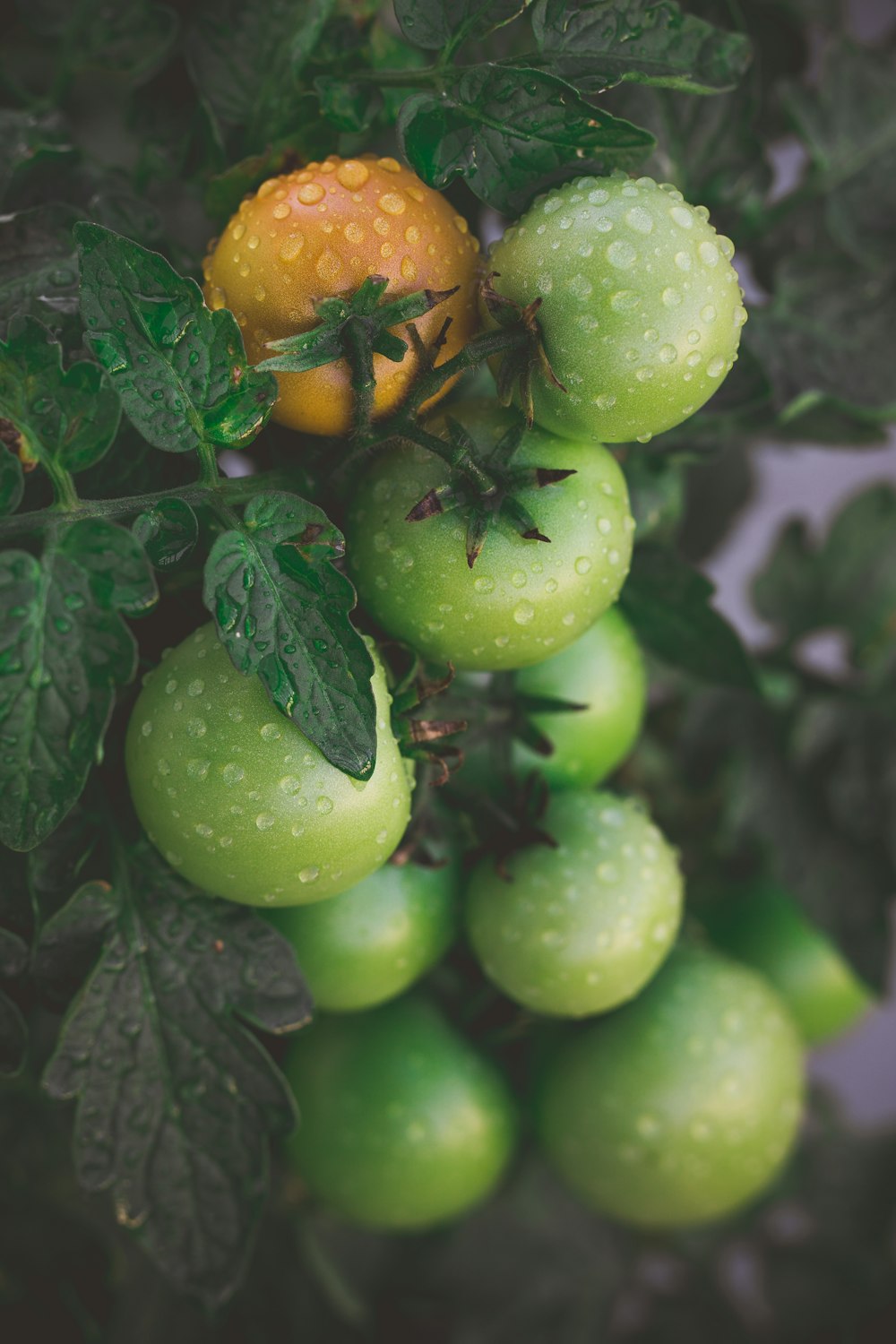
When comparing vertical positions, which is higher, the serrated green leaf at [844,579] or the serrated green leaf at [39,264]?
the serrated green leaf at [39,264]

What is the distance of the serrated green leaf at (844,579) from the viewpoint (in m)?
0.71

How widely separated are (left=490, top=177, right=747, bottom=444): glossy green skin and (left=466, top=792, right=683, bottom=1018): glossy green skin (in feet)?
0.60

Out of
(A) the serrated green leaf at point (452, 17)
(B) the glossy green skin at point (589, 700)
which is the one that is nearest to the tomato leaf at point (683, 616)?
(B) the glossy green skin at point (589, 700)

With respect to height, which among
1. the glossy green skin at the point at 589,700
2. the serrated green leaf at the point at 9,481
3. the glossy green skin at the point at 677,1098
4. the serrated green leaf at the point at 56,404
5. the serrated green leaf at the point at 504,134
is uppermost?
the serrated green leaf at the point at 504,134

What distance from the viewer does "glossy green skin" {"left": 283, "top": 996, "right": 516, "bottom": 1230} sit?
20.5 inches

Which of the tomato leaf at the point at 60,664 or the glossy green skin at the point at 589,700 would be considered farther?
the glossy green skin at the point at 589,700

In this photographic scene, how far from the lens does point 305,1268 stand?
2.25 feet

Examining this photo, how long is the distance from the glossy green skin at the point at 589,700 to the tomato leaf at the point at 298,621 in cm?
16

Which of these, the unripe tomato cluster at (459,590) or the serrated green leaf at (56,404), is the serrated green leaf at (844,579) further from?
the serrated green leaf at (56,404)

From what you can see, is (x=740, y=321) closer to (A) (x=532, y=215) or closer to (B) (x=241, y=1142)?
(A) (x=532, y=215)

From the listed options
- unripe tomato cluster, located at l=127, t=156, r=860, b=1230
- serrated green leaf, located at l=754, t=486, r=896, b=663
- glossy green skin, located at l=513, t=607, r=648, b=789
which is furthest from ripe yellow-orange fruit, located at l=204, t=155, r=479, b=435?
serrated green leaf, located at l=754, t=486, r=896, b=663

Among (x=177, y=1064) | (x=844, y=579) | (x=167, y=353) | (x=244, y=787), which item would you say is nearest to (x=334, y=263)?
(x=167, y=353)

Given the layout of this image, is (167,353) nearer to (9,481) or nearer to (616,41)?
(9,481)

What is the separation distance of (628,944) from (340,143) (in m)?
0.33
